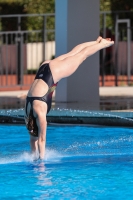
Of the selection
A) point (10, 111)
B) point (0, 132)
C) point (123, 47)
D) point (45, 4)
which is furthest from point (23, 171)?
point (45, 4)

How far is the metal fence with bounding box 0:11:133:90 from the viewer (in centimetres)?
1772

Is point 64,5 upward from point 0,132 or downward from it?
upward

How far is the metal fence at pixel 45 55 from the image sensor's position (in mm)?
17720

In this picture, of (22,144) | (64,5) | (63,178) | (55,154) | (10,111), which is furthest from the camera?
(64,5)

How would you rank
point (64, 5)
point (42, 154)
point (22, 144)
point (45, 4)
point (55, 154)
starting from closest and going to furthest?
point (42, 154) → point (55, 154) → point (22, 144) → point (64, 5) → point (45, 4)

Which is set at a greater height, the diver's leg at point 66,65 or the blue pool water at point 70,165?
the diver's leg at point 66,65

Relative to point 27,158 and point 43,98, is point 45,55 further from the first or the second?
point 43,98

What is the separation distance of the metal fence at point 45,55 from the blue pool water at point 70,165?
6.79m

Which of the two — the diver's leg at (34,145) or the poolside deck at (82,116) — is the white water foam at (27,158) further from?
the poolside deck at (82,116)

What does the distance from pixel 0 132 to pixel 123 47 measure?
509 inches

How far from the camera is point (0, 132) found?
34.4 feet

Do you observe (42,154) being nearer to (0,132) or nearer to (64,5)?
(0,132)

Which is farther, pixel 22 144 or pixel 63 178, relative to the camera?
pixel 22 144

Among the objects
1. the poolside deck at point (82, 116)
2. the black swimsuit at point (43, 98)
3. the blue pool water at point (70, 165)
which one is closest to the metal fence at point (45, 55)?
the poolside deck at point (82, 116)
